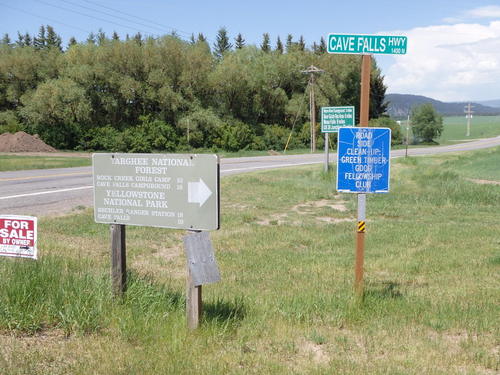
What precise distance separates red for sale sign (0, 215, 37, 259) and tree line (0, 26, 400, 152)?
1532 inches

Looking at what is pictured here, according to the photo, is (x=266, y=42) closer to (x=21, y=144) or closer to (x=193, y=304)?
(x=21, y=144)

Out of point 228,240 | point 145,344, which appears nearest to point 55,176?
point 228,240

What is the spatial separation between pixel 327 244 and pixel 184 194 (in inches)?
228

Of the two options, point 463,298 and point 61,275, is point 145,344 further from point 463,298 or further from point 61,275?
point 463,298

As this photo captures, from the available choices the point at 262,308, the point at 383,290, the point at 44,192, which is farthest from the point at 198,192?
the point at 44,192

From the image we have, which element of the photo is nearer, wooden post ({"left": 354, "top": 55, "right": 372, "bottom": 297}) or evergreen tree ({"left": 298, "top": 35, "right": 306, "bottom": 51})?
wooden post ({"left": 354, "top": 55, "right": 372, "bottom": 297})

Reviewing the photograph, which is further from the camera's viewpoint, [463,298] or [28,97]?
[28,97]

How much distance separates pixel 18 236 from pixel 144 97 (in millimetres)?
46926

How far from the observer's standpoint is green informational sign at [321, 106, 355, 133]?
21.7 meters

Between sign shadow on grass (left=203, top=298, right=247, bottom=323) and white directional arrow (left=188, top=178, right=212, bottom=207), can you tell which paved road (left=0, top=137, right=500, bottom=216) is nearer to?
sign shadow on grass (left=203, top=298, right=247, bottom=323)

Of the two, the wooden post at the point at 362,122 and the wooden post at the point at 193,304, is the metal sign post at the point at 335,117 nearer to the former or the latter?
the wooden post at the point at 362,122

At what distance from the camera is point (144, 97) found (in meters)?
50.9

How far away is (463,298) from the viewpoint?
6430 millimetres

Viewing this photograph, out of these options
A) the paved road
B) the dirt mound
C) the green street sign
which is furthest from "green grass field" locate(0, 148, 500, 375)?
the dirt mound
